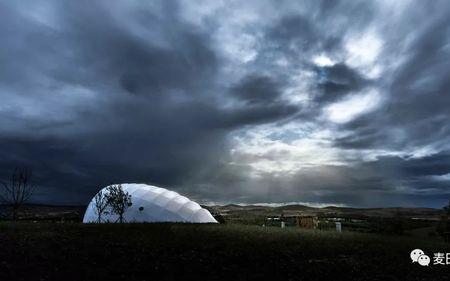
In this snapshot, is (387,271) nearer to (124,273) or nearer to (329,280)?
(329,280)

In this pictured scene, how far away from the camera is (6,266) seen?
18.9 m

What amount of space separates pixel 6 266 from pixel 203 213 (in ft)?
165

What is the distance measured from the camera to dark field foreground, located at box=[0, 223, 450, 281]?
63.0 ft

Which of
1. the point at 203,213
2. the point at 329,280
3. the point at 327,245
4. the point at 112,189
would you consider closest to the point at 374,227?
the point at 203,213

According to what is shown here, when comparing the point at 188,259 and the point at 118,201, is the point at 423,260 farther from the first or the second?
the point at 118,201

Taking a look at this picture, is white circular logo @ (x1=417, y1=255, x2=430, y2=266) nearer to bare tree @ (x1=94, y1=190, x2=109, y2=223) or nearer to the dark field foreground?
the dark field foreground

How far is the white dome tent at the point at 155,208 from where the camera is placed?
62.1 meters

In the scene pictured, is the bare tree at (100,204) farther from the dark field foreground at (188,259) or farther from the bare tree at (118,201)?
the dark field foreground at (188,259)

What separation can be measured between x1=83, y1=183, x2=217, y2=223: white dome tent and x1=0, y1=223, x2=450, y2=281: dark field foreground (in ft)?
97.8

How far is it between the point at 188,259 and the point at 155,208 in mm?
42179

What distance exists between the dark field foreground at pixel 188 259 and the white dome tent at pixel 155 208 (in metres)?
29.8

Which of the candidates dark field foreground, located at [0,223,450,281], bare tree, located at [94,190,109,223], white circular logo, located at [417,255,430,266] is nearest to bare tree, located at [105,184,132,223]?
bare tree, located at [94,190,109,223]

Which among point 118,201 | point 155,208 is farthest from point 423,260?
point 155,208

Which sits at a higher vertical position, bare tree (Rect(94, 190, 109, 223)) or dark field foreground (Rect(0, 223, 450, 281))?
bare tree (Rect(94, 190, 109, 223))
